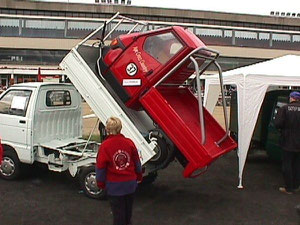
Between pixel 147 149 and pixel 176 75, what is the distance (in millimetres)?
1322

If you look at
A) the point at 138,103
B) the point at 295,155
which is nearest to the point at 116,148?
the point at 138,103

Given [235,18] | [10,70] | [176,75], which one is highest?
[235,18]

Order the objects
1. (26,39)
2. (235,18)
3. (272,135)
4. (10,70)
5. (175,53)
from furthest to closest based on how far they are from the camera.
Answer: (235,18) → (26,39) → (10,70) → (272,135) → (175,53)

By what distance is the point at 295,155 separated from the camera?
23.7ft

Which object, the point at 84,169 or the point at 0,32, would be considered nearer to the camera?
the point at 84,169

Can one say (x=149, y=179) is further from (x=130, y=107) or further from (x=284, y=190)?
(x=284, y=190)

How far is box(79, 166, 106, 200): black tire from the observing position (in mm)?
6422

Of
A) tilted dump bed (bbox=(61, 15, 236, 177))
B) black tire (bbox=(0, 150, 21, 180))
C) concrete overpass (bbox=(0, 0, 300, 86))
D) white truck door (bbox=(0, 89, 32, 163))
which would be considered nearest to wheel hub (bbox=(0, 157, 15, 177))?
black tire (bbox=(0, 150, 21, 180))

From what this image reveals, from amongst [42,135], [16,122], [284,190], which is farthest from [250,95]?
[16,122]

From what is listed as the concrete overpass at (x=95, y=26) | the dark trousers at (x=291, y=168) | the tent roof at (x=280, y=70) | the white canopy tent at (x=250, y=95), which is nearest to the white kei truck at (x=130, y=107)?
the white canopy tent at (x=250, y=95)

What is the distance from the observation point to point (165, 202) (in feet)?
21.6

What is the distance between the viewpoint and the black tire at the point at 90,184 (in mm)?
6422

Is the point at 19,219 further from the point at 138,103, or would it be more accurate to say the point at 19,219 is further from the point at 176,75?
the point at 176,75

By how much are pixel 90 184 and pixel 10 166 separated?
1907 millimetres
